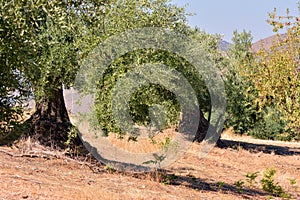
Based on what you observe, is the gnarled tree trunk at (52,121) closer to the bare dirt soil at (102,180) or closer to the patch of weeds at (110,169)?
the bare dirt soil at (102,180)

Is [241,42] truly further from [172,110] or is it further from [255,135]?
[172,110]

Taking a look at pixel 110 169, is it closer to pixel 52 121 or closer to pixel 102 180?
pixel 102 180

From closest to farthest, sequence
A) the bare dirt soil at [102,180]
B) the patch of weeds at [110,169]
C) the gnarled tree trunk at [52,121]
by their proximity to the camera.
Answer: the bare dirt soil at [102,180]
the patch of weeds at [110,169]
the gnarled tree trunk at [52,121]

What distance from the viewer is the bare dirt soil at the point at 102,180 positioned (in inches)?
440

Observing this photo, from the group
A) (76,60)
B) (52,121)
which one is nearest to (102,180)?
(76,60)

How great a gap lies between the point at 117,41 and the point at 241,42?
3085 cm

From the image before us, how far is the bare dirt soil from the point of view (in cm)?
1117

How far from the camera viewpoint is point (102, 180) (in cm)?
1430

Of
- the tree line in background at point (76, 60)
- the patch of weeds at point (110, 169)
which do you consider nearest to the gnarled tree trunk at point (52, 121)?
the tree line in background at point (76, 60)

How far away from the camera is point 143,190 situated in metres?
13.0

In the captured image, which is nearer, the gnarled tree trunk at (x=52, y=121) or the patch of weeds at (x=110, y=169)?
the patch of weeds at (x=110, y=169)

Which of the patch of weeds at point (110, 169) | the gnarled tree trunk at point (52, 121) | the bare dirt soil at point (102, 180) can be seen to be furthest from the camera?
the gnarled tree trunk at point (52, 121)

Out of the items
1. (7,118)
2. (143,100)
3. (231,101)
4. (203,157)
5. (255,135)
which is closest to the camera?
(7,118)

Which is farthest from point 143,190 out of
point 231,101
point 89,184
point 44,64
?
point 231,101
